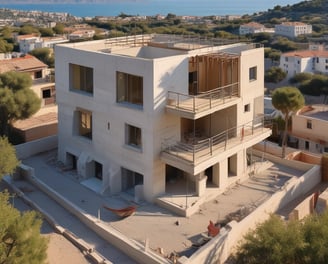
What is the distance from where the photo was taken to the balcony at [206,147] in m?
20.2

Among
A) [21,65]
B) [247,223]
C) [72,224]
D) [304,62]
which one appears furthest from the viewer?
[304,62]

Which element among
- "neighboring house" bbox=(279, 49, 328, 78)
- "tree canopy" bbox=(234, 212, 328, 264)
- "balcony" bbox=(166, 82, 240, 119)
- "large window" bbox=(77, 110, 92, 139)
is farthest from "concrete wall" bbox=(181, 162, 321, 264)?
"neighboring house" bbox=(279, 49, 328, 78)

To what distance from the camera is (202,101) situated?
2156 centimetres

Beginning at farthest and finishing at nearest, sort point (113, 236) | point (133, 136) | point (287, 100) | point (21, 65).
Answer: point (21, 65) → point (287, 100) → point (133, 136) → point (113, 236)

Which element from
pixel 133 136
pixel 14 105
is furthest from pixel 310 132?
pixel 14 105

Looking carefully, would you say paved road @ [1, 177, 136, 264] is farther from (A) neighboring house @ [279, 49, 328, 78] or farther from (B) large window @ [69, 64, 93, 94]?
(A) neighboring house @ [279, 49, 328, 78]

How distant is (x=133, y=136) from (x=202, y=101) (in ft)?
12.2

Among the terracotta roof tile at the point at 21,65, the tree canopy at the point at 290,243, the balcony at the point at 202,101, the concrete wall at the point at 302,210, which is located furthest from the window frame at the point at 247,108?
the terracotta roof tile at the point at 21,65

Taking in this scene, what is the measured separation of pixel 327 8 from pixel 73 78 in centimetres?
18975

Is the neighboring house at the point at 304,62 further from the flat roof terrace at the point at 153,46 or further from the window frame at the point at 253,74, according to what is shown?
the window frame at the point at 253,74

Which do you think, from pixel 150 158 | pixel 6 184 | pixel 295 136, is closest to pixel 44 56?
pixel 295 136

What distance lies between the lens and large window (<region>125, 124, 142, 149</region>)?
863 inches

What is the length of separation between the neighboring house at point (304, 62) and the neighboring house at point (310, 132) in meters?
51.5

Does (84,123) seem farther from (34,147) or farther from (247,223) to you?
(247,223)
